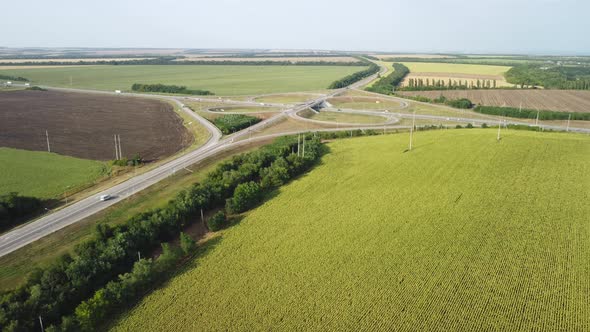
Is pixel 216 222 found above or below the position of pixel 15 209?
below

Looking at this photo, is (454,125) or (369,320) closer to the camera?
(369,320)

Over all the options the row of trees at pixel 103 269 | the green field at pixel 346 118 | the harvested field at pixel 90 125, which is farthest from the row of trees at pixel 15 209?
the green field at pixel 346 118

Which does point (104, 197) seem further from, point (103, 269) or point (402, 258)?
point (402, 258)

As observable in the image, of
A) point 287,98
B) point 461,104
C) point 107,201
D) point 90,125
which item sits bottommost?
point 107,201

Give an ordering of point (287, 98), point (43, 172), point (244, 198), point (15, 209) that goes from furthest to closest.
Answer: point (287, 98)
point (43, 172)
point (244, 198)
point (15, 209)

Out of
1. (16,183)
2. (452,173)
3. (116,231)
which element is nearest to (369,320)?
(116,231)

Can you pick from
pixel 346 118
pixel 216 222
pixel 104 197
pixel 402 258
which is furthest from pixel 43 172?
pixel 346 118

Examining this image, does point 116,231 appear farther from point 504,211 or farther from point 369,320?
point 504,211

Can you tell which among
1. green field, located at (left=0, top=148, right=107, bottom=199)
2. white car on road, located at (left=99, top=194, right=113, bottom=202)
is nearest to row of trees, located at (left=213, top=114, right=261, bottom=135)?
green field, located at (left=0, top=148, right=107, bottom=199)
